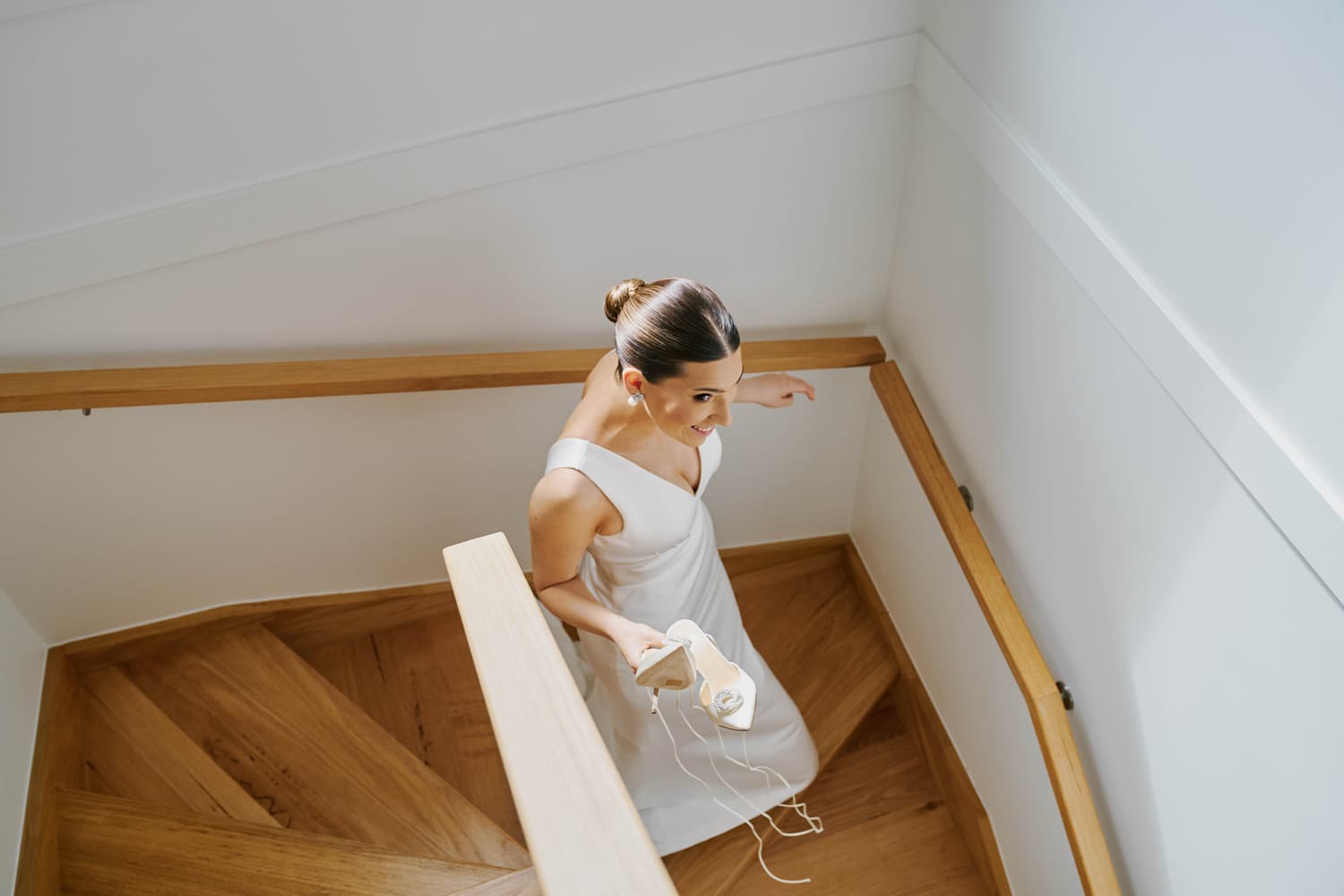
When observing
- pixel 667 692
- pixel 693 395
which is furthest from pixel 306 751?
pixel 693 395

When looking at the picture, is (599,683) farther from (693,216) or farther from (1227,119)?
(1227,119)

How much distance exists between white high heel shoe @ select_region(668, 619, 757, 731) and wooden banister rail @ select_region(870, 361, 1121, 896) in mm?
717

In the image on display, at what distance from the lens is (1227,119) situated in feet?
4.75

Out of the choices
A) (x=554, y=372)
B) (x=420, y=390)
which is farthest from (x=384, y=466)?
(x=554, y=372)

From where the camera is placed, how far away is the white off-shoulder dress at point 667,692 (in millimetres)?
2148

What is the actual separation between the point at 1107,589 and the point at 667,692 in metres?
1.06

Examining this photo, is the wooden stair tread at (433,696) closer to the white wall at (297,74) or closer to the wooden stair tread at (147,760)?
the wooden stair tread at (147,760)

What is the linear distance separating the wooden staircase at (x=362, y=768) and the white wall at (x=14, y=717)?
0.18 feet

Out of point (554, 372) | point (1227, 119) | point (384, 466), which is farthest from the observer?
point (384, 466)

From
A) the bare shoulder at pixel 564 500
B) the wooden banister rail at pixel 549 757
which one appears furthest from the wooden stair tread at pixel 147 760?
the wooden banister rail at pixel 549 757

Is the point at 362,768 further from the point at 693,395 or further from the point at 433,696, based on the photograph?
the point at 693,395

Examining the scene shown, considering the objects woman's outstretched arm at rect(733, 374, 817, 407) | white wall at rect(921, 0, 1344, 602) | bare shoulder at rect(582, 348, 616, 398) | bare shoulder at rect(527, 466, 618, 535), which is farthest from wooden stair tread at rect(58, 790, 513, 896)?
white wall at rect(921, 0, 1344, 602)

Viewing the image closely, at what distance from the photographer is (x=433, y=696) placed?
9.98 ft

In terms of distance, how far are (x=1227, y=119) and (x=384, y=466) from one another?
2100mm
